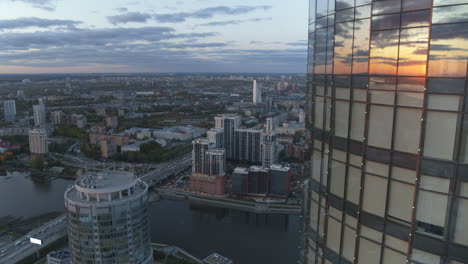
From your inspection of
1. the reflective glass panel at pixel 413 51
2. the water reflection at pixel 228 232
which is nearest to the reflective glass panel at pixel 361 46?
the reflective glass panel at pixel 413 51

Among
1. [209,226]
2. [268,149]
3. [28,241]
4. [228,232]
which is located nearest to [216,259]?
[228,232]

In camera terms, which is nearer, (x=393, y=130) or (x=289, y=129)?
(x=393, y=130)

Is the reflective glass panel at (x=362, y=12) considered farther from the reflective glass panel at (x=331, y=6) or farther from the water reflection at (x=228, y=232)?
the water reflection at (x=228, y=232)

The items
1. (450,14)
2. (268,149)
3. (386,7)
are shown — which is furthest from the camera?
(268,149)

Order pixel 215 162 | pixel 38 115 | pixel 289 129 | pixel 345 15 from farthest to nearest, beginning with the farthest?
pixel 38 115 < pixel 289 129 < pixel 215 162 < pixel 345 15

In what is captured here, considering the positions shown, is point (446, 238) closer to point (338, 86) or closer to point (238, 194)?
point (338, 86)

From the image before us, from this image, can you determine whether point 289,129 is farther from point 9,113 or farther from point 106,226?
point 9,113

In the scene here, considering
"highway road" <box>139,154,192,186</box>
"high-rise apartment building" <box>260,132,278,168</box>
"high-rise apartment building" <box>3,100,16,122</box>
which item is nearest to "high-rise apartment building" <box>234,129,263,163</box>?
"high-rise apartment building" <box>260,132,278,168</box>
